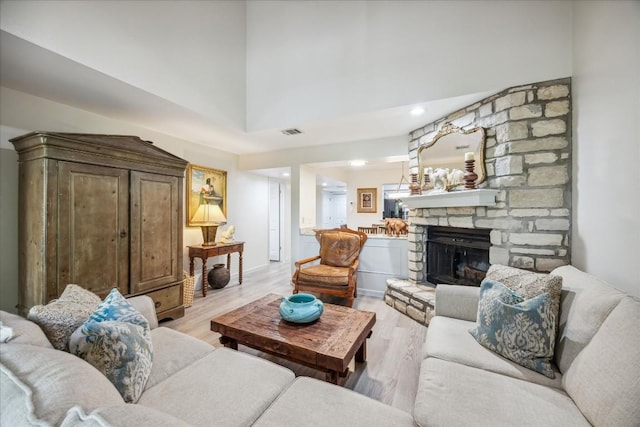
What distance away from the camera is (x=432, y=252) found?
340cm

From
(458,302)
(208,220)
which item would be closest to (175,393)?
(458,302)

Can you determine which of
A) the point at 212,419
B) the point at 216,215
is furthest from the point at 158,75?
the point at 212,419

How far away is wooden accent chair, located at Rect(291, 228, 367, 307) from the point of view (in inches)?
131

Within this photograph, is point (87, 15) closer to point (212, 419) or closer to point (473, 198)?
point (212, 419)

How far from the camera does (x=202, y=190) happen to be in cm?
420

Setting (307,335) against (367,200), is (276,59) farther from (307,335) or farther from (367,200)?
(367,200)

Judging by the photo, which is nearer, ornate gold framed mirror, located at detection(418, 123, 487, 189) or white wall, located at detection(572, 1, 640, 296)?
white wall, located at detection(572, 1, 640, 296)

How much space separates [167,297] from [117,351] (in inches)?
82.2

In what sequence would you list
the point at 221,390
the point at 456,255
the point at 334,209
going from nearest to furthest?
1. the point at 221,390
2. the point at 456,255
3. the point at 334,209

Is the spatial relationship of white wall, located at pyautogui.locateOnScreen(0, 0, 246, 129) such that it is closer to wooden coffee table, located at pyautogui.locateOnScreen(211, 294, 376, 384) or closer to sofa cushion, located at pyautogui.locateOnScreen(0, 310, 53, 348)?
sofa cushion, located at pyautogui.locateOnScreen(0, 310, 53, 348)

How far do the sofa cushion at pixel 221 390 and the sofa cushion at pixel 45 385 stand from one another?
39cm

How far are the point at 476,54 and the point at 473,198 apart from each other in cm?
131

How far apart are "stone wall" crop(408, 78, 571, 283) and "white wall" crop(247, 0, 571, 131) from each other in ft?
0.67

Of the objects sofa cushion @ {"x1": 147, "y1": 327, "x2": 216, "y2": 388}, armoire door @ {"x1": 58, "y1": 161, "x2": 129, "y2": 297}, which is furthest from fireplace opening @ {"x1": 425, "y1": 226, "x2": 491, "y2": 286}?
armoire door @ {"x1": 58, "y1": 161, "x2": 129, "y2": 297}
